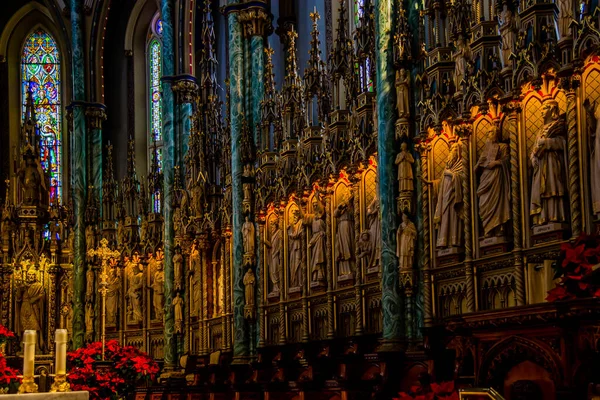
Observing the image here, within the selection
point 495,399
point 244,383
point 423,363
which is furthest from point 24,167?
point 495,399

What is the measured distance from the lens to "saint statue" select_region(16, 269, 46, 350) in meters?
31.3

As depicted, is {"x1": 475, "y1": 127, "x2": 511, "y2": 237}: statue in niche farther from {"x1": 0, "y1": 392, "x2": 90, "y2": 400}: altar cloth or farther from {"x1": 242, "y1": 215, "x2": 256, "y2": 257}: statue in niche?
{"x1": 242, "y1": 215, "x2": 256, "y2": 257}: statue in niche

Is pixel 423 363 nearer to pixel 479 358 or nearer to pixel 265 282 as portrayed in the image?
pixel 479 358

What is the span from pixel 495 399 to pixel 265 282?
14.8m

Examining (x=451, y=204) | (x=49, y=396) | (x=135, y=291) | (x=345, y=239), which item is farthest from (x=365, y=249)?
(x=135, y=291)

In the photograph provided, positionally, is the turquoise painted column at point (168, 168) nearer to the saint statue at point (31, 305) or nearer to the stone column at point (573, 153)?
the saint statue at point (31, 305)

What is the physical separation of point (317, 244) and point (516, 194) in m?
6.96

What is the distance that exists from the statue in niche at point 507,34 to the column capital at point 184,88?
15830mm

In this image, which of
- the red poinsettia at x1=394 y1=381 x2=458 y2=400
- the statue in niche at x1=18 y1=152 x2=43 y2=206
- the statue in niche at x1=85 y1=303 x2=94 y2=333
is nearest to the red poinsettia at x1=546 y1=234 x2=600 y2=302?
the red poinsettia at x1=394 y1=381 x2=458 y2=400

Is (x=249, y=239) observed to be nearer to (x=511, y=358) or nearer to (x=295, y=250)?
(x=295, y=250)

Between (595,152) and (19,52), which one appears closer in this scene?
(595,152)

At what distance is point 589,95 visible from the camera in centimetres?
1251

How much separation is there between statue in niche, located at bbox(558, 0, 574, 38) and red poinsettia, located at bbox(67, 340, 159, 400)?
9.57 m

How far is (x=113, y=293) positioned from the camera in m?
30.7
